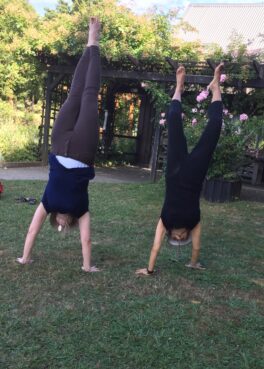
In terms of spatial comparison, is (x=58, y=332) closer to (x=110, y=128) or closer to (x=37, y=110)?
(x=110, y=128)

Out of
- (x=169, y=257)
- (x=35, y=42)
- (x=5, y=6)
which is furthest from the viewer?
(x=5, y=6)

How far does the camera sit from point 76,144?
3.97m

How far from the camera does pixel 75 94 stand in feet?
13.4

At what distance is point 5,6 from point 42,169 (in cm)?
753

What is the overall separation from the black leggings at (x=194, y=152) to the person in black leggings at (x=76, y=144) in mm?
697

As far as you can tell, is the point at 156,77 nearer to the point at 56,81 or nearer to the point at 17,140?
the point at 56,81

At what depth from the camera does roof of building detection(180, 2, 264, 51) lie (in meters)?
21.9

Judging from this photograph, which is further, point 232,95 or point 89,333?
point 232,95

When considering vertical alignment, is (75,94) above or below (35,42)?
below

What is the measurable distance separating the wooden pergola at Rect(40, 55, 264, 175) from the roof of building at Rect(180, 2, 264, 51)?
8293 millimetres

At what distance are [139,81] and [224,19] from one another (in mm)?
12309

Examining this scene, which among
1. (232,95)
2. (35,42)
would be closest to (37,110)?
(35,42)

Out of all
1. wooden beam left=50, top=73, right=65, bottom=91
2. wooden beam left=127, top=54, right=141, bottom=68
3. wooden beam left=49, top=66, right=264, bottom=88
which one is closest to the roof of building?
wooden beam left=50, top=73, right=65, bottom=91

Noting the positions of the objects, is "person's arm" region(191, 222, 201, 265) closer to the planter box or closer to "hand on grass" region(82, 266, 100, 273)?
"hand on grass" region(82, 266, 100, 273)
